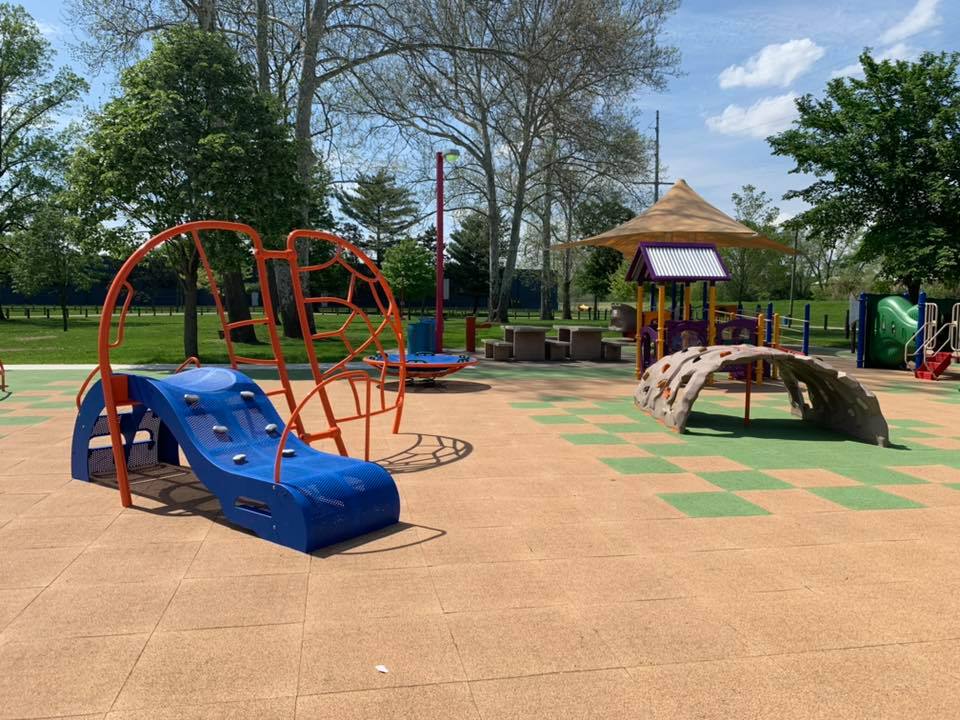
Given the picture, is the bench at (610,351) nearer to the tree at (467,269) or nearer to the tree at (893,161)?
the tree at (893,161)

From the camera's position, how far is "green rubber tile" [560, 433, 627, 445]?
7926mm

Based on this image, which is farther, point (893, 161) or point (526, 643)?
point (893, 161)

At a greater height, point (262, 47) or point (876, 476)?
point (262, 47)

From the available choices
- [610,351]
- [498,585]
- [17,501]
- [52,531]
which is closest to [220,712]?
[498,585]

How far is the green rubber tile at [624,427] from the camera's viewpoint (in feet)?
28.6

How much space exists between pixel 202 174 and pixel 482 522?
11.9 meters

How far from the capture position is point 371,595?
3742 millimetres

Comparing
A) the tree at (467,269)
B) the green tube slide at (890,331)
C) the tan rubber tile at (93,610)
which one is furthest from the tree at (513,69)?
the tree at (467,269)

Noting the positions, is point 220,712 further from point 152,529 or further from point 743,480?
point 743,480

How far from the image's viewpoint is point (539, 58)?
800 inches

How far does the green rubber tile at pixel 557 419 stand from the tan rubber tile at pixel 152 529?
5.04m

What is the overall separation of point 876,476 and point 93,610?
6245 millimetres

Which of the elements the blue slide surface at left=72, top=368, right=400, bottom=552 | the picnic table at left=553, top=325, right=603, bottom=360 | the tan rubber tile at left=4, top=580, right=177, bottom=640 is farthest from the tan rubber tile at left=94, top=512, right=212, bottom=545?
the picnic table at left=553, top=325, right=603, bottom=360

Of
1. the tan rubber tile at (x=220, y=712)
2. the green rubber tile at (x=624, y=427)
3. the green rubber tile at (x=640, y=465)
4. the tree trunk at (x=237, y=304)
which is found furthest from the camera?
the tree trunk at (x=237, y=304)
